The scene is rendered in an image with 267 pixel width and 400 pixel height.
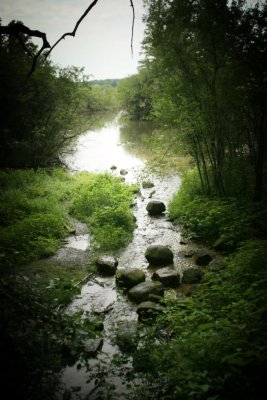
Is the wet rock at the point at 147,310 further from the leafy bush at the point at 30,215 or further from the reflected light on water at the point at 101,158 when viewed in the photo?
the reflected light on water at the point at 101,158

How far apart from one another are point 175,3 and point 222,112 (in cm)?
391

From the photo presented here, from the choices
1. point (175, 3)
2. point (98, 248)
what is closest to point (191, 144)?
point (175, 3)

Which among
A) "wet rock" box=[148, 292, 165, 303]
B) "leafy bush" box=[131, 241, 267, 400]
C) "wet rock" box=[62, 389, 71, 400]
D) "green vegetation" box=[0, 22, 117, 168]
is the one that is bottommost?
"wet rock" box=[148, 292, 165, 303]

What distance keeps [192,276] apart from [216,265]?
773 mm

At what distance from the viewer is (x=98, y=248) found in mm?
10242

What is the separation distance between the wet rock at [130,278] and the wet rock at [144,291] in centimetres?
38

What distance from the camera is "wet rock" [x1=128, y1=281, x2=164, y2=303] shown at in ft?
23.1

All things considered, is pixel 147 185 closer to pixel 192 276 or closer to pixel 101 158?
pixel 192 276

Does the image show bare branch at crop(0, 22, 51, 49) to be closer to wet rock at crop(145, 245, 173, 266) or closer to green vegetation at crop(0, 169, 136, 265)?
green vegetation at crop(0, 169, 136, 265)

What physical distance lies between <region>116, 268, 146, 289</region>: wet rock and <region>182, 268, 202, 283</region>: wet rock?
1.13 meters

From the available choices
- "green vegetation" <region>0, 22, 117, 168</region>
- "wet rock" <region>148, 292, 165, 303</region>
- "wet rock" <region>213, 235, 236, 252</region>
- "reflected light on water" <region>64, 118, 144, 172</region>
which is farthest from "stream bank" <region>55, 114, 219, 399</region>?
"green vegetation" <region>0, 22, 117, 168</region>

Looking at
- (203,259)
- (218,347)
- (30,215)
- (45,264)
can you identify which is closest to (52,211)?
(30,215)

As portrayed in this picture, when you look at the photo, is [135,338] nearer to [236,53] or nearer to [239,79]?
[239,79]

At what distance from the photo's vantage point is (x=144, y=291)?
709cm
